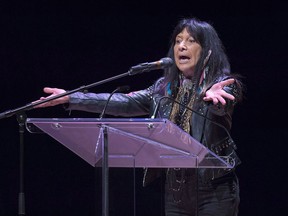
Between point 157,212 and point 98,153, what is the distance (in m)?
0.27

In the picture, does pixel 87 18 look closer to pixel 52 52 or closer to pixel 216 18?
pixel 52 52

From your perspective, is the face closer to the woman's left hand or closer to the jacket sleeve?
the jacket sleeve

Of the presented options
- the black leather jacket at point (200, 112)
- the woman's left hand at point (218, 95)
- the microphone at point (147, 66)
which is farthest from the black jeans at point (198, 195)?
the microphone at point (147, 66)

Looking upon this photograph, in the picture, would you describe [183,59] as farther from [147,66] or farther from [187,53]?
[147,66]

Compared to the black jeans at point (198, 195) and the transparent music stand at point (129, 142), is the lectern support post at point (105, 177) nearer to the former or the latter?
the transparent music stand at point (129, 142)

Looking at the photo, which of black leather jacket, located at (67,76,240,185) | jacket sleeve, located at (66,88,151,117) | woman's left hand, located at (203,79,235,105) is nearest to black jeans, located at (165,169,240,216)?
black leather jacket, located at (67,76,240,185)

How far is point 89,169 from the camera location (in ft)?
13.8

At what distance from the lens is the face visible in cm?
282

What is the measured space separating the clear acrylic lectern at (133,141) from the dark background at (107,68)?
1.75 meters

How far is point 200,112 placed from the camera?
8.44ft

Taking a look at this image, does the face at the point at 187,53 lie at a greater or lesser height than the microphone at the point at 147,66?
greater

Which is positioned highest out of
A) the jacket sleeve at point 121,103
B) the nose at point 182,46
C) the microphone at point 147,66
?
the nose at point 182,46

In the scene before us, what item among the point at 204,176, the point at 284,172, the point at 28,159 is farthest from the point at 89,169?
the point at 204,176

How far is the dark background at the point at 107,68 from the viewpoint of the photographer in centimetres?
402
